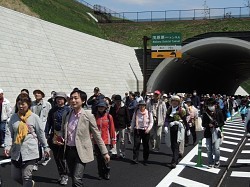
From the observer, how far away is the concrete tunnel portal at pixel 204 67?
2858 cm

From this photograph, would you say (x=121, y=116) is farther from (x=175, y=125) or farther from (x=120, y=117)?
(x=175, y=125)

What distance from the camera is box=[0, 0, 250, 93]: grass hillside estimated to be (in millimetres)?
35812

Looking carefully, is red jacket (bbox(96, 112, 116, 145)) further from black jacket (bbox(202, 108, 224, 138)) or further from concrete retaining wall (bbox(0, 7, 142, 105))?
concrete retaining wall (bbox(0, 7, 142, 105))

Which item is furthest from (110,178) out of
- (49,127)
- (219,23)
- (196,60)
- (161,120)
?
(219,23)

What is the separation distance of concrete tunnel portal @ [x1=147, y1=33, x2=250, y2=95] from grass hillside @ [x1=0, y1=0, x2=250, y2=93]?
11.9 ft

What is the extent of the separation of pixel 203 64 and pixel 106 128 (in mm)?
31783

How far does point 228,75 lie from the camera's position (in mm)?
50375

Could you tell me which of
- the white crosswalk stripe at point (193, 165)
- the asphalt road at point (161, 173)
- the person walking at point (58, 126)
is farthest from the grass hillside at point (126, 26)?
the person walking at point (58, 126)

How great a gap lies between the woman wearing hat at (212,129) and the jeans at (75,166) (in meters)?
4.66

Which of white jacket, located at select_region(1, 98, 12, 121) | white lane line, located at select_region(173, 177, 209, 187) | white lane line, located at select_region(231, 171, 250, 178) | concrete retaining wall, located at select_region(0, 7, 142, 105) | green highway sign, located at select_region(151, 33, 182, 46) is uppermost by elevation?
green highway sign, located at select_region(151, 33, 182, 46)

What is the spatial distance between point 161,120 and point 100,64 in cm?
1622

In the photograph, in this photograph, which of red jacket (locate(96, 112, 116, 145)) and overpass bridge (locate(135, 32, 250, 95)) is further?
overpass bridge (locate(135, 32, 250, 95))

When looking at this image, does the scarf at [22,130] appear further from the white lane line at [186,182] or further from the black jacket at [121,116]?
the black jacket at [121,116]

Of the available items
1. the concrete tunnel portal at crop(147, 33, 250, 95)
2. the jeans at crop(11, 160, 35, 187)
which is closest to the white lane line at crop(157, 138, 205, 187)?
the jeans at crop(11, 160, 35, 187)
